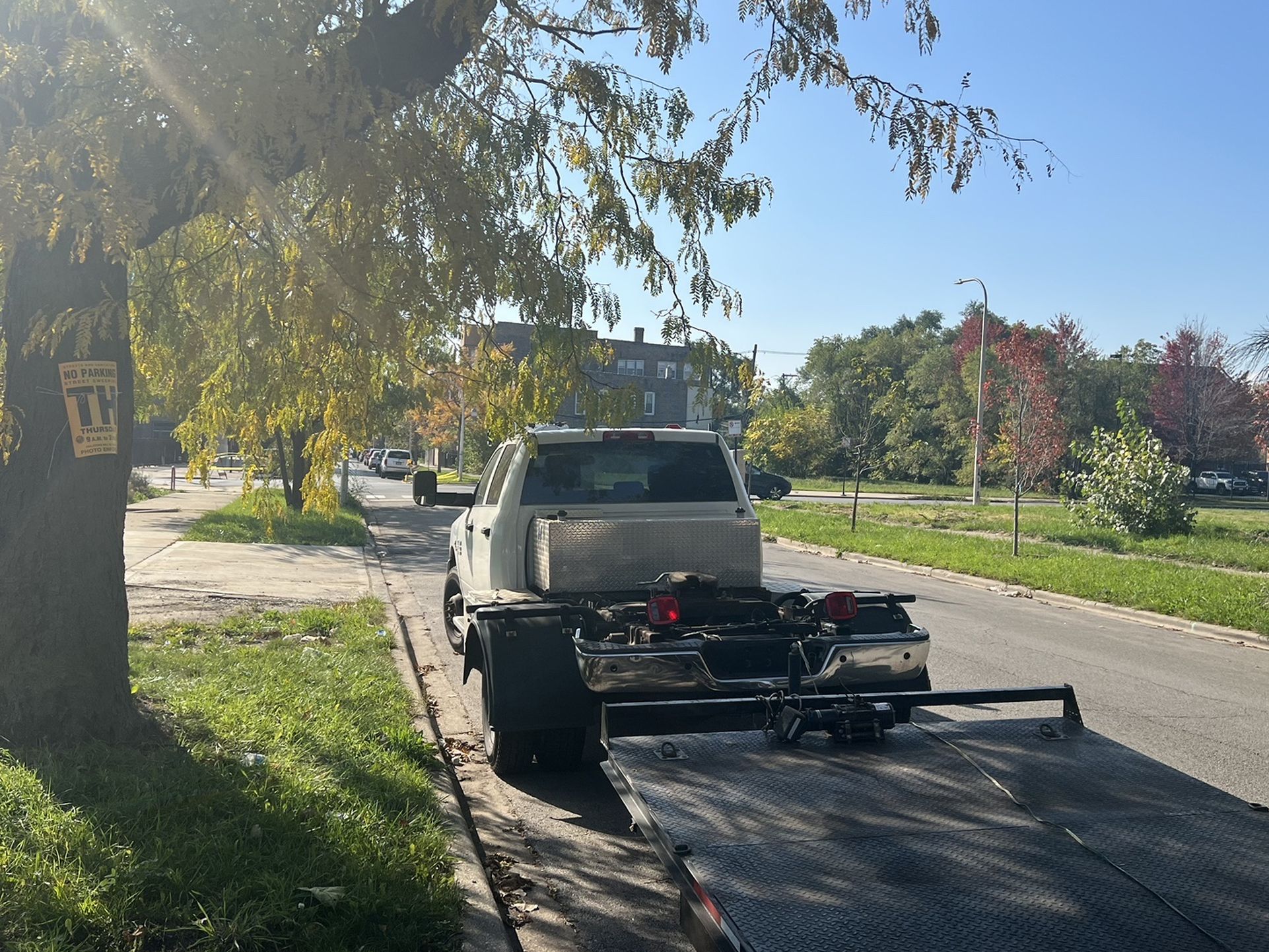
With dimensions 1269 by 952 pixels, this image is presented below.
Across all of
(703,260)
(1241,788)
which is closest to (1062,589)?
(1241,788)

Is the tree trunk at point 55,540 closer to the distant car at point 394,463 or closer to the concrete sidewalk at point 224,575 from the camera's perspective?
the concrete sidewalk at point 224,575

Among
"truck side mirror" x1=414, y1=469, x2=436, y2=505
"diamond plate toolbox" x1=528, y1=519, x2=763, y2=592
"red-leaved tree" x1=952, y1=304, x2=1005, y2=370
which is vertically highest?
"red-leaved tree" x1=952, y1=304, x2=1005, y2=370

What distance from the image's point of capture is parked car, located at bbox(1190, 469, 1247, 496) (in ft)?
221

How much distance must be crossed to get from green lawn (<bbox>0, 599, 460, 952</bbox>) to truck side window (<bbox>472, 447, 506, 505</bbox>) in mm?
2254

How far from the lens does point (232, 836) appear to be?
4.27m

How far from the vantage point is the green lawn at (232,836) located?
142 inches

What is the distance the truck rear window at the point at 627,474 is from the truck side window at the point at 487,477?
103 centimetres

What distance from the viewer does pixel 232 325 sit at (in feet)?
21.3

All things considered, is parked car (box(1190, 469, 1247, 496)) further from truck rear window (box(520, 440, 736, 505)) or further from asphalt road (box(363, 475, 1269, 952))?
truck rear window (box(520, 440, 736, 505))

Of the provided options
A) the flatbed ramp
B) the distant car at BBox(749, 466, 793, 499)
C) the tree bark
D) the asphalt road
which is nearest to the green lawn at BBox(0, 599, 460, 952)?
the asphalt road

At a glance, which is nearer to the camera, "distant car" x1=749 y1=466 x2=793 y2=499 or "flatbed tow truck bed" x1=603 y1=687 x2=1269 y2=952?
"flatbed tow truck bed" x1=603 y1=687 x2=1269 y2=952

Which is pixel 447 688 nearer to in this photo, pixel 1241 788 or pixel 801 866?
pixel 1241 788

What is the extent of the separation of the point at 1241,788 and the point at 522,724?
153 inches

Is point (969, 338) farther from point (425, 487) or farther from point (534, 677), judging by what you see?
point (534, 677)
